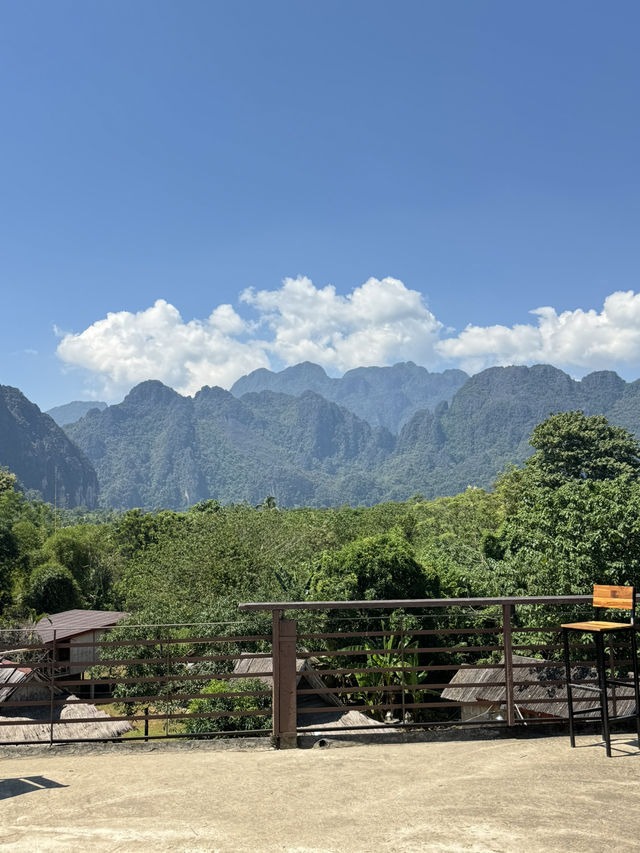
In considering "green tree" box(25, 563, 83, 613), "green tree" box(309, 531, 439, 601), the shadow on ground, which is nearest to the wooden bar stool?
the shadow on ground

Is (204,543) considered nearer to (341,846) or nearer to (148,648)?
(148,648)

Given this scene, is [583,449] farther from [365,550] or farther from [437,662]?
[437,662]

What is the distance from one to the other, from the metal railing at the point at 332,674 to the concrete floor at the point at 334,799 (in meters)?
0.44

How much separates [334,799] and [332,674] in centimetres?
176

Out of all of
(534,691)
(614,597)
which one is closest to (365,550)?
(534,691)

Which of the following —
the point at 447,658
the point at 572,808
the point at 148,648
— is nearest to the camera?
the point at 572,808

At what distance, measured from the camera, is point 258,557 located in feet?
97.2

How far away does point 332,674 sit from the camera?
5871 mm

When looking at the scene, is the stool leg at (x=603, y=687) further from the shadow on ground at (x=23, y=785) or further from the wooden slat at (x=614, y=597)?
the shadow on ground at (x=23, y=785)

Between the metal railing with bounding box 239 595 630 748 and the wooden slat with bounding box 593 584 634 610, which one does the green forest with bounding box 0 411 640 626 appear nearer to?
the metal railing with bounding box 239 595 630 748

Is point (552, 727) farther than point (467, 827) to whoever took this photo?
Yes

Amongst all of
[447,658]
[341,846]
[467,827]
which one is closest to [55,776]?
[341,846]

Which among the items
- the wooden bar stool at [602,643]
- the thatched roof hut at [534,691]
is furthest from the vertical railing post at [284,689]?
the wooden bar stool at [602,643]

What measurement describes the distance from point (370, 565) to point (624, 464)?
3035cm
